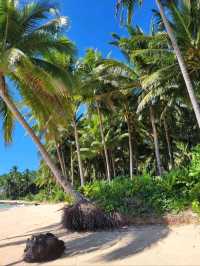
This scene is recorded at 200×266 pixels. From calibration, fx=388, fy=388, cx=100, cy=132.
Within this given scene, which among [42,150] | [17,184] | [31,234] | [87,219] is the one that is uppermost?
[17,184]

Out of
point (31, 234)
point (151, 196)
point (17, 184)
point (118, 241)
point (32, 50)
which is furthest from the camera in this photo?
point (17, 184)

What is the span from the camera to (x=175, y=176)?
12.3 metres

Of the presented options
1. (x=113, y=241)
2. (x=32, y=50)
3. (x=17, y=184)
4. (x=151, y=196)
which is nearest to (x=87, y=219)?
(x=113, y=241)

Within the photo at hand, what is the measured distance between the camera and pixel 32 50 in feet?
45.5

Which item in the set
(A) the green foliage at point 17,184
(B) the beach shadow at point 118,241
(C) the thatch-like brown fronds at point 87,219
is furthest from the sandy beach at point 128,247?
(A) the green foliage at point 17,184

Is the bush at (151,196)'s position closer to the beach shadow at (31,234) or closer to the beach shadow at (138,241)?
the beach shadow at (138,241)

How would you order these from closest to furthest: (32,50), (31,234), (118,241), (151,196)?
1. (118,241)
2. (151,196)
3. (31,234)
4. (32,50)

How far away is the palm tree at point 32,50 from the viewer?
42.1ft

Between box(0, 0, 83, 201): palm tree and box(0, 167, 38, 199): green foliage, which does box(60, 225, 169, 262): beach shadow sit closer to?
box(0, 0, 83, 201): palm tree

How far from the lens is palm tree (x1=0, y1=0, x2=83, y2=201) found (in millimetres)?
12836

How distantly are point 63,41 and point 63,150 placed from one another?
28.3 meters

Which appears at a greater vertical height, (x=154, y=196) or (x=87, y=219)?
(x=154, y=196)

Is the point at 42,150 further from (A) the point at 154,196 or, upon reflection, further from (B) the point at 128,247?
(B) the point at 128,247

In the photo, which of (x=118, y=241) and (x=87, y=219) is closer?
(x=118, y=241)
